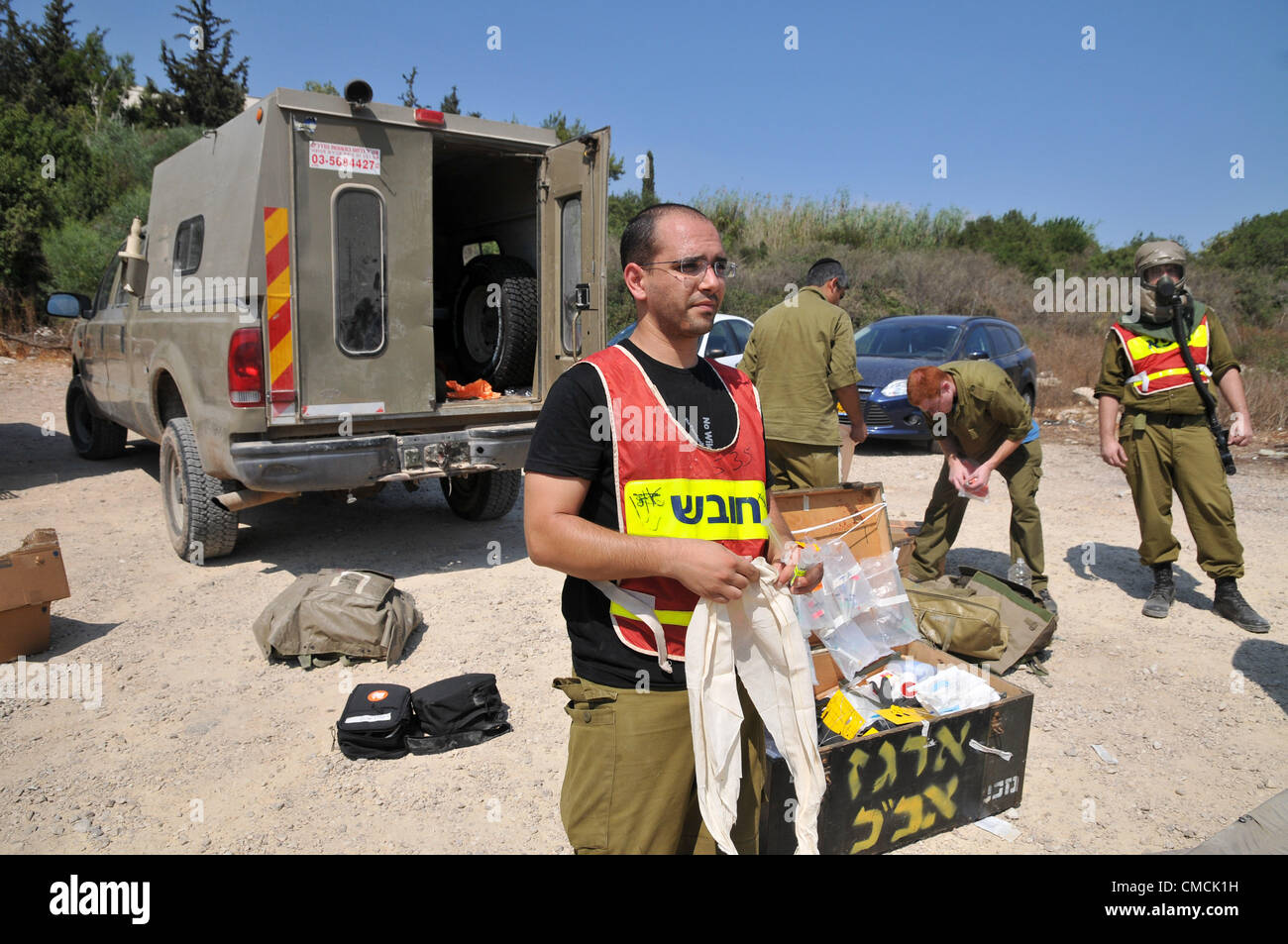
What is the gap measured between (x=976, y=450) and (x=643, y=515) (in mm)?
3854

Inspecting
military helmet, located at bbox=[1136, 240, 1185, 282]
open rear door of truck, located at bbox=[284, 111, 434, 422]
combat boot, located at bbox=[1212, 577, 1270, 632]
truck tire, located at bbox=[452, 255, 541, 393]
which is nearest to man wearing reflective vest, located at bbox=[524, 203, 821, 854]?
open rear door of truck, located at bbox=[284, 111, 434, 422]

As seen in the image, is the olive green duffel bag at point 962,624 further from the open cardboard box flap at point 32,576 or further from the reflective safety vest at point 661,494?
the open cardboard box flap at point 32,576

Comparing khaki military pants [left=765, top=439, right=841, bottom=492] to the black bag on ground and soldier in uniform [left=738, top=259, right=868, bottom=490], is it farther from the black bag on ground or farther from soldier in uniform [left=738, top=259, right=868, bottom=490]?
the black bag on ground

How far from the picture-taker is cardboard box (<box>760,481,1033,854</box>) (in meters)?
2.66

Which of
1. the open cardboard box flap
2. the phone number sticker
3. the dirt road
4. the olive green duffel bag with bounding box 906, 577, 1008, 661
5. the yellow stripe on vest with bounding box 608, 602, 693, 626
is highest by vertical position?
the phone number sticker

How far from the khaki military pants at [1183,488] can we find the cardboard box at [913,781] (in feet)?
8.16

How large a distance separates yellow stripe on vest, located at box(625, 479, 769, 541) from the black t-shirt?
6 cm

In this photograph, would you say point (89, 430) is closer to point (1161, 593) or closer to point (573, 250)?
point (573, 250)

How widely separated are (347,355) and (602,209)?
2077 millimetres

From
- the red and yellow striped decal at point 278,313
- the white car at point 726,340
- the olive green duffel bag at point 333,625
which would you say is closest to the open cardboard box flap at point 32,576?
the olive green duffel bag at point 333,625

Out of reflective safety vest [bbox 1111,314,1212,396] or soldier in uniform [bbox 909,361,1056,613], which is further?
reflective safety vest [bbox 1111,314,1212,396]

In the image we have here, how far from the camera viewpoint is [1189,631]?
4938 mm

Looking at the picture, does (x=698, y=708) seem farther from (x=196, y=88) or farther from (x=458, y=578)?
(x=196, y=88)

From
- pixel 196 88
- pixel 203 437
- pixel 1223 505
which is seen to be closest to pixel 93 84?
pixel 196 88
